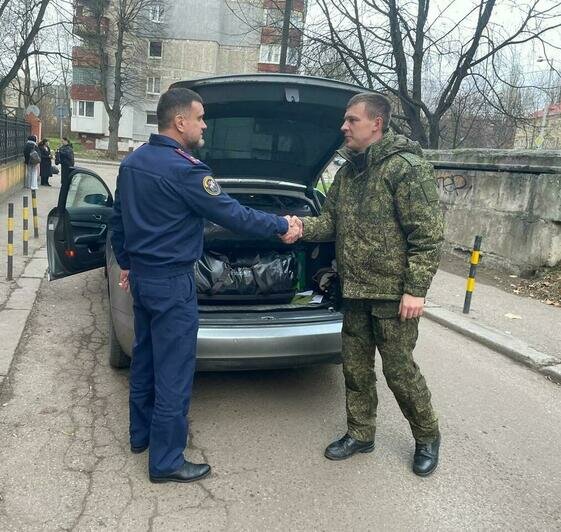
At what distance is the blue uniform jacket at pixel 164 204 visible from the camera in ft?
8.60

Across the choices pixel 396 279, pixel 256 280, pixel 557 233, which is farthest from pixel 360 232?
pixel 557 233

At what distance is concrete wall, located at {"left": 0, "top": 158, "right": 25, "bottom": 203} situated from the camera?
13.1 meters

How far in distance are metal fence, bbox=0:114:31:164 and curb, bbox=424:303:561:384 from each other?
1185 centimetres

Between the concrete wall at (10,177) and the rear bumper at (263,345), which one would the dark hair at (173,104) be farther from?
the concrete wall at (10,177)

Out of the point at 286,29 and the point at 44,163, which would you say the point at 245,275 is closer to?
the point at 286,29

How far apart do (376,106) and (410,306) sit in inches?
42.1

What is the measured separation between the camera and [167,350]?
274cm

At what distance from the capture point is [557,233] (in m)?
7.73

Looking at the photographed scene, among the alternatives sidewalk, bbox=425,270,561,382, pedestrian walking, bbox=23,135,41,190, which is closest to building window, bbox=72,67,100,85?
pedestrian walking, bbox=23,135,41,190

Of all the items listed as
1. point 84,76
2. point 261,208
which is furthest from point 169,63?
point 261,208

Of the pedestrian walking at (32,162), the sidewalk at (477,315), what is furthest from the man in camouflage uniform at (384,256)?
the pedestrian walking at (32,162)

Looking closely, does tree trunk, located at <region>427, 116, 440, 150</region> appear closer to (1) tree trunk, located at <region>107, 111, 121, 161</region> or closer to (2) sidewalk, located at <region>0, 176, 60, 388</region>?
(2) sidewalk, located at <region>0, 176, 60, 388</region>

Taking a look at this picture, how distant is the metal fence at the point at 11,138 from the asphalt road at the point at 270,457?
11270 mm

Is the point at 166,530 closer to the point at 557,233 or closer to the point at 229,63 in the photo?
the point at 557,233
